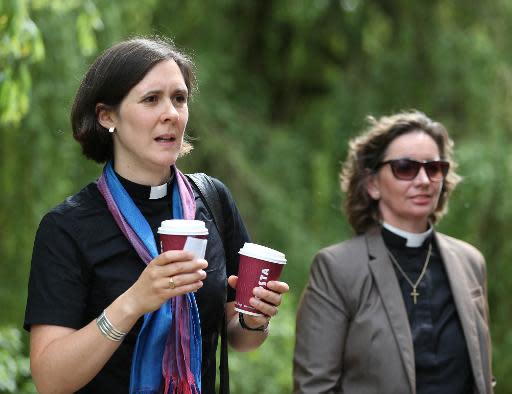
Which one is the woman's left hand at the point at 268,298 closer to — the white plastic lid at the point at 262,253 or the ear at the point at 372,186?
the white plastic lid at the point at 262,253

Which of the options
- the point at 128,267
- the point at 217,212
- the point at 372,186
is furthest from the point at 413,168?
the point at 128,267

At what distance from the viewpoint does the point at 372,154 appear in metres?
3.40

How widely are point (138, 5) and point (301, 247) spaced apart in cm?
179

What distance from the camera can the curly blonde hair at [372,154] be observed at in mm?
3355

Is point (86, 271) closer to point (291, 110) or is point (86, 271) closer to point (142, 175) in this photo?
point (142, 175)

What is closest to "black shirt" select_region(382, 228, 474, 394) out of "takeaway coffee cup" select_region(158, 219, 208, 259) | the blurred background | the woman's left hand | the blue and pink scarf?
the woman's left hand

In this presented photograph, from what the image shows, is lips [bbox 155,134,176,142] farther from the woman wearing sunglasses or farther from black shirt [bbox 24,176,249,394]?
the woman wearing sunglasses

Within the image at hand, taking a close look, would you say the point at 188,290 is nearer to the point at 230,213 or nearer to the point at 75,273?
the point at 75,273

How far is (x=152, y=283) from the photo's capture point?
1.86 m

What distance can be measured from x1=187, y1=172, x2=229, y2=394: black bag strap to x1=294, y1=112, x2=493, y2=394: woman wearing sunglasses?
2.58 ft

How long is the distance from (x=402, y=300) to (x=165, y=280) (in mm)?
1423

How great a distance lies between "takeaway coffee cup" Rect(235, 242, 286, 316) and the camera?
6.87 ft

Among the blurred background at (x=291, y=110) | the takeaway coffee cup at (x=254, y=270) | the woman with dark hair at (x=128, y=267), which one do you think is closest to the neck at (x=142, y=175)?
the woman with dark hair at (x=128, y=267)

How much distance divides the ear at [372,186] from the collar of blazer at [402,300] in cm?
14
